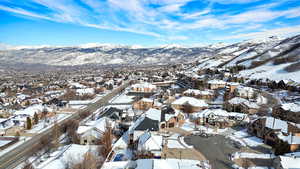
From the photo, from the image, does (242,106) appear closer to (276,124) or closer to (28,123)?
(276,124)

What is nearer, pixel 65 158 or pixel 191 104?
pixel 65 158

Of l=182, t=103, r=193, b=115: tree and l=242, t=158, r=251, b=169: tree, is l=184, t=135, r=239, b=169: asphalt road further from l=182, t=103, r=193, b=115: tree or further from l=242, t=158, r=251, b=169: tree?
l=182, t=103, r=193, b=115: tree

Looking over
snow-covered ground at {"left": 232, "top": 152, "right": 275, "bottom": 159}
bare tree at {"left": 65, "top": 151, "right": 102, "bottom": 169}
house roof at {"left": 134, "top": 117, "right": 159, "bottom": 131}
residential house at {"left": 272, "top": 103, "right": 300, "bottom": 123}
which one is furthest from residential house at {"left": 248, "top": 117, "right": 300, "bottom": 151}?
bare tree at {"left": 65, "top": 151, "right": 102, "bottom": 169}

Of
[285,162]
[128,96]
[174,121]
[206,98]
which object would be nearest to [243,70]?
[206,98]

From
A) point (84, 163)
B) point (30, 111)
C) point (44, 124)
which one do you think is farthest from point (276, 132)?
point (30, 111)

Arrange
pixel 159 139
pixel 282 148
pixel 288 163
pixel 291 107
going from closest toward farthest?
pixel 288 163 → pixel 282 148 → pixel 159 139 → pixel 291 107

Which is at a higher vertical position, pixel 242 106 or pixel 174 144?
pixel 242 106

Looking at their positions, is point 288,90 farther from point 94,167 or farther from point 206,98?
point 94,167

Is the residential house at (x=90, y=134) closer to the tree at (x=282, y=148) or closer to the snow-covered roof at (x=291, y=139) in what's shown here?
the tree at (x=282, y=148)
